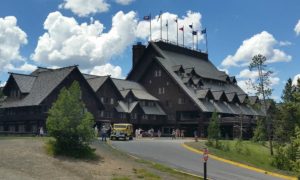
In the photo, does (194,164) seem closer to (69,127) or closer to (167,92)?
(69,127)

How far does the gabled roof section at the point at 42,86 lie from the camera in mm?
65125

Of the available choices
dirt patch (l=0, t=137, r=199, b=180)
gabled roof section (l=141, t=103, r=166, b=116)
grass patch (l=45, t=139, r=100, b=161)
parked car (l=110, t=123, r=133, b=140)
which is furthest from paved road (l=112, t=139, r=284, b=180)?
gabled roof section (l=141, t=103, r=166, b=116)

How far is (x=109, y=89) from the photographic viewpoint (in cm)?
8169

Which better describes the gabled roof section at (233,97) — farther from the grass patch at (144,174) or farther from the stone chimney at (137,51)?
the grass patch at (144,174)

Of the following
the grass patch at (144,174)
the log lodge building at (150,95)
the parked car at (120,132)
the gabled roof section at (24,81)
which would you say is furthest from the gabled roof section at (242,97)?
the grass patch at (144,174)

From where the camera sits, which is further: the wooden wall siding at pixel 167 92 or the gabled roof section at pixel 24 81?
the wooden wall siding at pixel 167 92

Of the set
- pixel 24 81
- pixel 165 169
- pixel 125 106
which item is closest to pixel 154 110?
pixel 125 106

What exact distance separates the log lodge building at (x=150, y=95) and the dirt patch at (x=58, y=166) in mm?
36104

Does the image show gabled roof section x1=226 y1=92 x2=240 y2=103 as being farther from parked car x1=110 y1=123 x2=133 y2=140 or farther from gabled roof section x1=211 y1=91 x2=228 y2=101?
parked car x1=110 y1=123 x2=133 y2=140

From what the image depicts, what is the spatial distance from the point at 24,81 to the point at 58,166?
48.1 m

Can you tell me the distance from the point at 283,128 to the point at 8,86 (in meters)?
42.0

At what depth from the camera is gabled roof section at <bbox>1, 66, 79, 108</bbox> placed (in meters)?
65.1

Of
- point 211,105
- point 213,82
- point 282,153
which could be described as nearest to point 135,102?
point 211,105

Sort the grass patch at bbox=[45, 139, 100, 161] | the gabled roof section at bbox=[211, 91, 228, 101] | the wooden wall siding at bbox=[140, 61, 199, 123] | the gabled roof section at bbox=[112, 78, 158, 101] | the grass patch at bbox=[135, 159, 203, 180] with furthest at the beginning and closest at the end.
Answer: the gabled roof section at bbox=[211, 91, 228, 101], the wooden wall siding at bbox=[140, 61, 199, 123], the gabled roof section at bbox=[112, 78, 158, 101], the grass patch at bbox=[45, 139, 100, 161], the grass patch at bbox=[135, 159, 203, 180]
